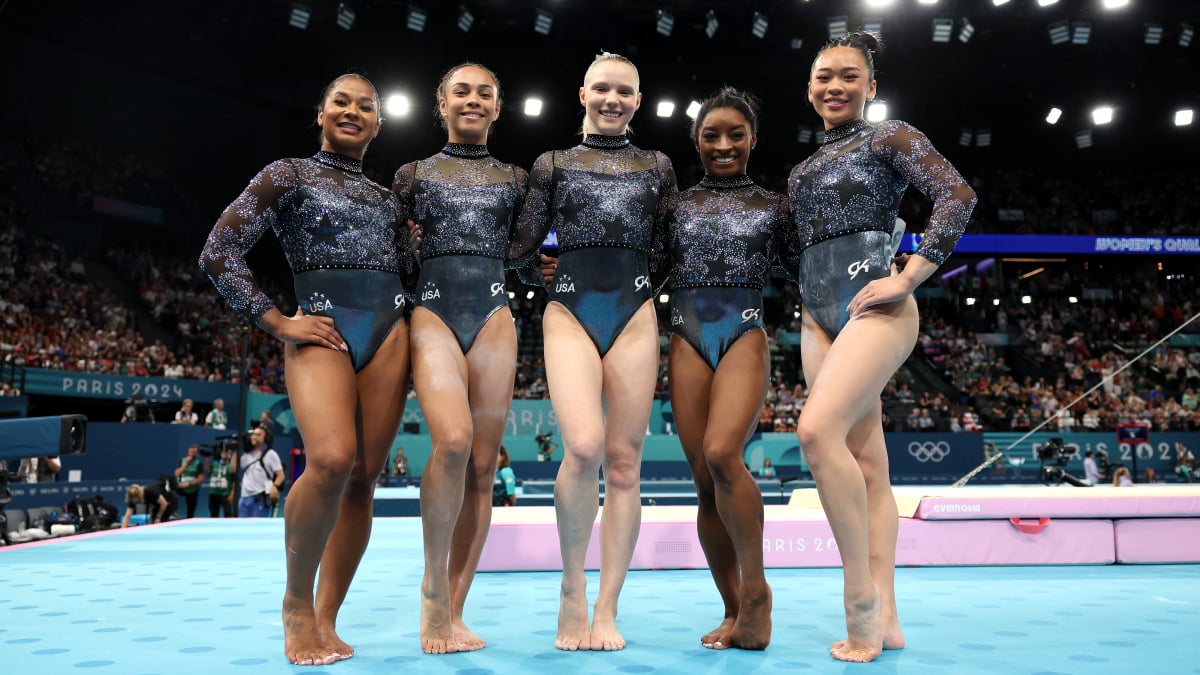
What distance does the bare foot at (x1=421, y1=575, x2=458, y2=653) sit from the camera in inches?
113

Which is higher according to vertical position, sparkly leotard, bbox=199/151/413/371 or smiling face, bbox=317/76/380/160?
smiling face, bbox=317/76/380/160

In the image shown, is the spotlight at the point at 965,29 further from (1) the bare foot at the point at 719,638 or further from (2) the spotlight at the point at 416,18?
(1) the bare foot at the point at 719,638

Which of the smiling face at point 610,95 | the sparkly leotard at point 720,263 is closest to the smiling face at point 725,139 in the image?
the sparkly leotard at point 720,263

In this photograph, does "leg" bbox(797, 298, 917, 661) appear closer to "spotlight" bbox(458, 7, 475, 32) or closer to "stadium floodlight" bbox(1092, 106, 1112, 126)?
"spotlight" bbox(458, 7, 475, 32)

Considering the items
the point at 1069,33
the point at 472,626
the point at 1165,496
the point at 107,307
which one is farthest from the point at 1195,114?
the point at 107,307

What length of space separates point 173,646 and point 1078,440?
660 inches

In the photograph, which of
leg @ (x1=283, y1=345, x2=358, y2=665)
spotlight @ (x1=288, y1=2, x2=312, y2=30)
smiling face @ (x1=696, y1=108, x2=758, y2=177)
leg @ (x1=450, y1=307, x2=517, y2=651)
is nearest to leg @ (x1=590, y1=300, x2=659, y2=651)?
leg @ (x1=450, y1=307, x2=517, y2=651)

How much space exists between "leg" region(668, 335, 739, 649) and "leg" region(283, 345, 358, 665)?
1234 mm

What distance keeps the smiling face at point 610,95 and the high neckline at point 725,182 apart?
41 centimetres

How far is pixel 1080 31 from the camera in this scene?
15.7 metres

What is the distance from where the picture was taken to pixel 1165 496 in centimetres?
562

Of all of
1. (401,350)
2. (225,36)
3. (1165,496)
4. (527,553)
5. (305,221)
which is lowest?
(527,553)

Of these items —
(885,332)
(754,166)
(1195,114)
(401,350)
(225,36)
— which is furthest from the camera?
(754,166)

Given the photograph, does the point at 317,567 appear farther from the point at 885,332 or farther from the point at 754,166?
the point at 754,166
